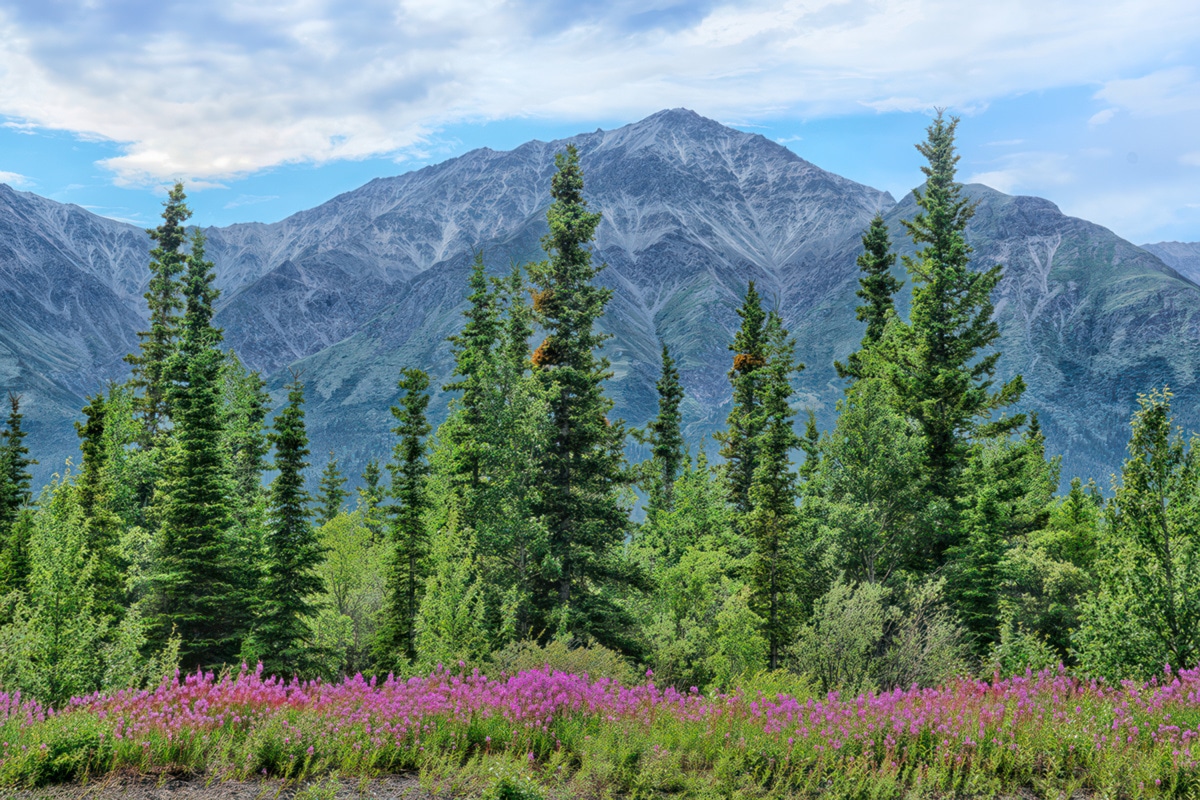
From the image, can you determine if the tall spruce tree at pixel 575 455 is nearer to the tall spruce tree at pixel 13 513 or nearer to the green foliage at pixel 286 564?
the green foliage at pixel 286 564

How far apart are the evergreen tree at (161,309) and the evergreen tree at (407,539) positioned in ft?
50.6

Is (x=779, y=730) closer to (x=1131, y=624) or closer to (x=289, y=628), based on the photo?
(x=1131, y=624)

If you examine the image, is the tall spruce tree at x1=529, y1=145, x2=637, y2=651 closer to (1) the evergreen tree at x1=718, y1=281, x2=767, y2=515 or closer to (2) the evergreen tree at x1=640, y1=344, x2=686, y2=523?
(1) the evergreen tree at x1=718, y1=281, x2=767, y2=515

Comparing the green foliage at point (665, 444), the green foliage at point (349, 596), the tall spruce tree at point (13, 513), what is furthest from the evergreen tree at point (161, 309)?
the green foliage at point (665, 444)

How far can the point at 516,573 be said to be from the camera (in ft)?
82.2

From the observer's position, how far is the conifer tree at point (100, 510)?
23453 millimetres

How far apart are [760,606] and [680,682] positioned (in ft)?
16.3

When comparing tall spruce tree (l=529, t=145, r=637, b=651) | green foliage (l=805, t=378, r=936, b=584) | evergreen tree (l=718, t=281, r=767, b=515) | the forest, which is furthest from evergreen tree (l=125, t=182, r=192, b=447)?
green foliage (l=805, t=378, r=936, b=584)

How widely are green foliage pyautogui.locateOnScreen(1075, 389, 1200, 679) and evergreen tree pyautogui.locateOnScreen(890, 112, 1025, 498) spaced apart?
15233 millimetres

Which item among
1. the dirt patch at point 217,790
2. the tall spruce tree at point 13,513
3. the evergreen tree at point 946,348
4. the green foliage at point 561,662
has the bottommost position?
the tall spruce tree at point 13,513

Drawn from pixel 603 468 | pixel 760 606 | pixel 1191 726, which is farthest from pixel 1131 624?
pixel 603 468

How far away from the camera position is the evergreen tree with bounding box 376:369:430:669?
28.8 meters

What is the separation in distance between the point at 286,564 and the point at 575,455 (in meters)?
11.8

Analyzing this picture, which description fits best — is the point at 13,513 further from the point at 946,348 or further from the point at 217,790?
the point at 946,348
